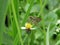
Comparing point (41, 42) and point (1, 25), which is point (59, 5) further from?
point (1, 25)

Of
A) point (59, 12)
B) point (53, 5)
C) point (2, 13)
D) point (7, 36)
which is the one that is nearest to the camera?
point (2, 13)

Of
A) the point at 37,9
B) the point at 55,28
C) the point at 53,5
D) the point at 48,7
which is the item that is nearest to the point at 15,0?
the point at 55,28

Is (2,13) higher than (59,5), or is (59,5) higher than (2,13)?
(2,13)

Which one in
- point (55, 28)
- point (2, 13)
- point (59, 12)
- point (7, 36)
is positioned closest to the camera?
point (2, 13)

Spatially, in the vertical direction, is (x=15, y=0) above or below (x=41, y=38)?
above

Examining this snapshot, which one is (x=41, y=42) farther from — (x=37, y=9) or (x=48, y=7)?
(x=48, y=7)

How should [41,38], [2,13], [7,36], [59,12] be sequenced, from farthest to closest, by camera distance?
1. [59,12]
2. [41,38]
3. [7,36]
4. [2,13]

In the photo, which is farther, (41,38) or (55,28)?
(41,38)

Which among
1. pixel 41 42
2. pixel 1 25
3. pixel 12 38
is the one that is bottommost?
pixel 41 42

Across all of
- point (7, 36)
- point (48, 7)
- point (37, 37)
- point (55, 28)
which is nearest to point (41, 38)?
point (37, 37)
